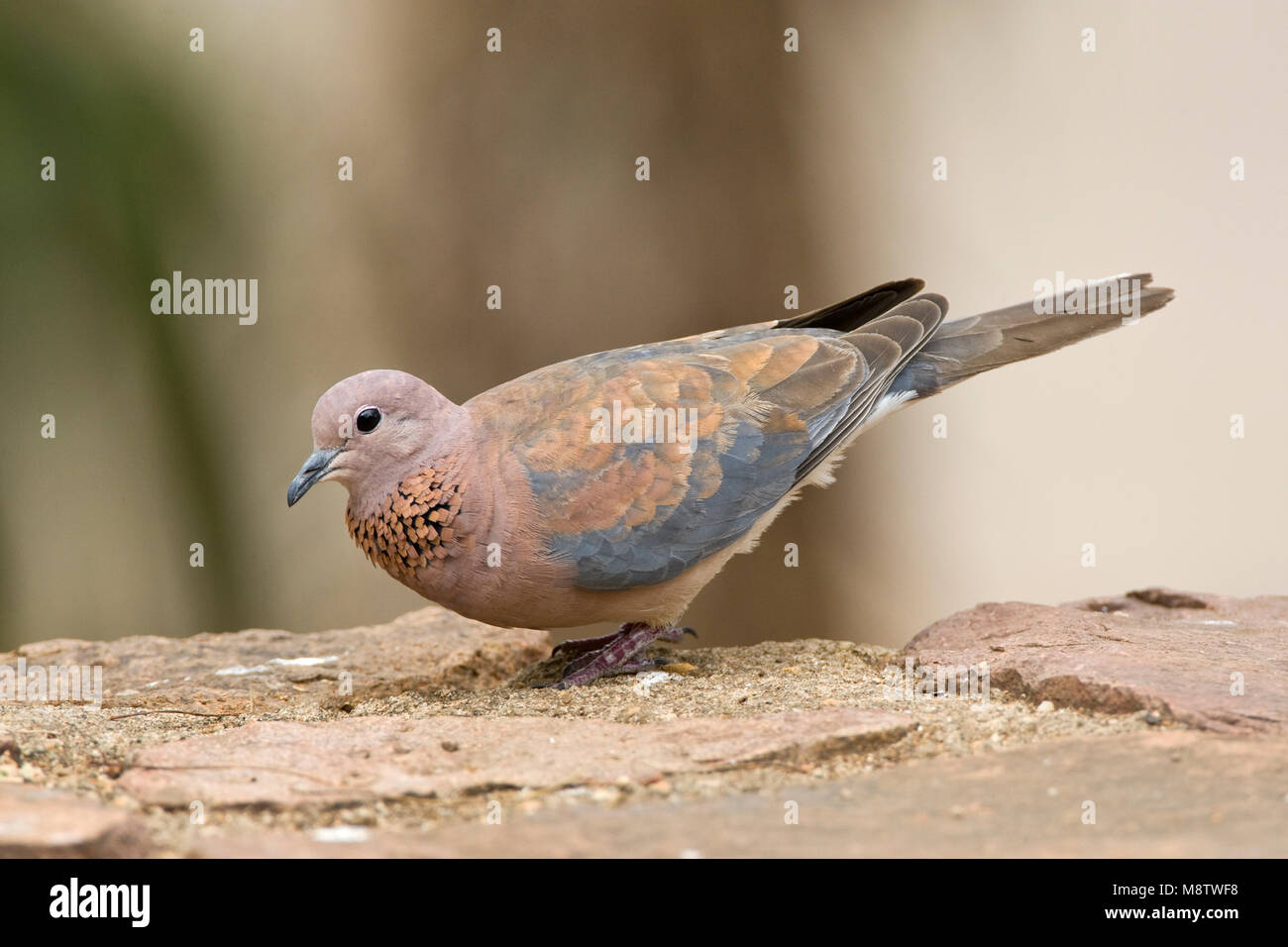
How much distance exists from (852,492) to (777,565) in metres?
0.64

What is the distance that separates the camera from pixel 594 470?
3.76 meters

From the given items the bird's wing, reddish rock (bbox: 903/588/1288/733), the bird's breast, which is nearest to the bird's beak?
the bird's breast

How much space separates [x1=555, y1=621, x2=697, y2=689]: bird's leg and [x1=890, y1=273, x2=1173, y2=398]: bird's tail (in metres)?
1.24

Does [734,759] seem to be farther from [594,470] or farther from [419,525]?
[419,525]

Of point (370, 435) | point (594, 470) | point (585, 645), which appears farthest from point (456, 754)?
point (585, 645)

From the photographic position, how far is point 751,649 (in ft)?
14.0

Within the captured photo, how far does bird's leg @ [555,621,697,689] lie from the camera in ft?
12.8

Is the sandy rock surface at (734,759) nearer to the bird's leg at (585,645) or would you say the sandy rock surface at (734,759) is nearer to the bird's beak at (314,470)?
the bird's leg at (585,645)

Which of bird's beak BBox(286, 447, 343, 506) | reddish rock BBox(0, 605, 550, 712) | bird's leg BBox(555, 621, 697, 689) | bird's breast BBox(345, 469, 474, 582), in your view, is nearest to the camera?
bird's breast BBox(345, 469, 474, 582)

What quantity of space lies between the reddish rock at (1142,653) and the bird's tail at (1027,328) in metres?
0.86

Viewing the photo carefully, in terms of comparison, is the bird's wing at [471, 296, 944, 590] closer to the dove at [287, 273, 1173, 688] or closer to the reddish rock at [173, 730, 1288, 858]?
the dove at [287, 273, 1173, 688]

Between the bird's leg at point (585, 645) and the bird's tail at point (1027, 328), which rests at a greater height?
the bird's tail at point (1027, 328)

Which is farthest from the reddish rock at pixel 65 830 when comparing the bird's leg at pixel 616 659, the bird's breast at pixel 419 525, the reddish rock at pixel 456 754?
the bird's leg at pixel 616 659

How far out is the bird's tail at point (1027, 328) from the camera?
4.36m
